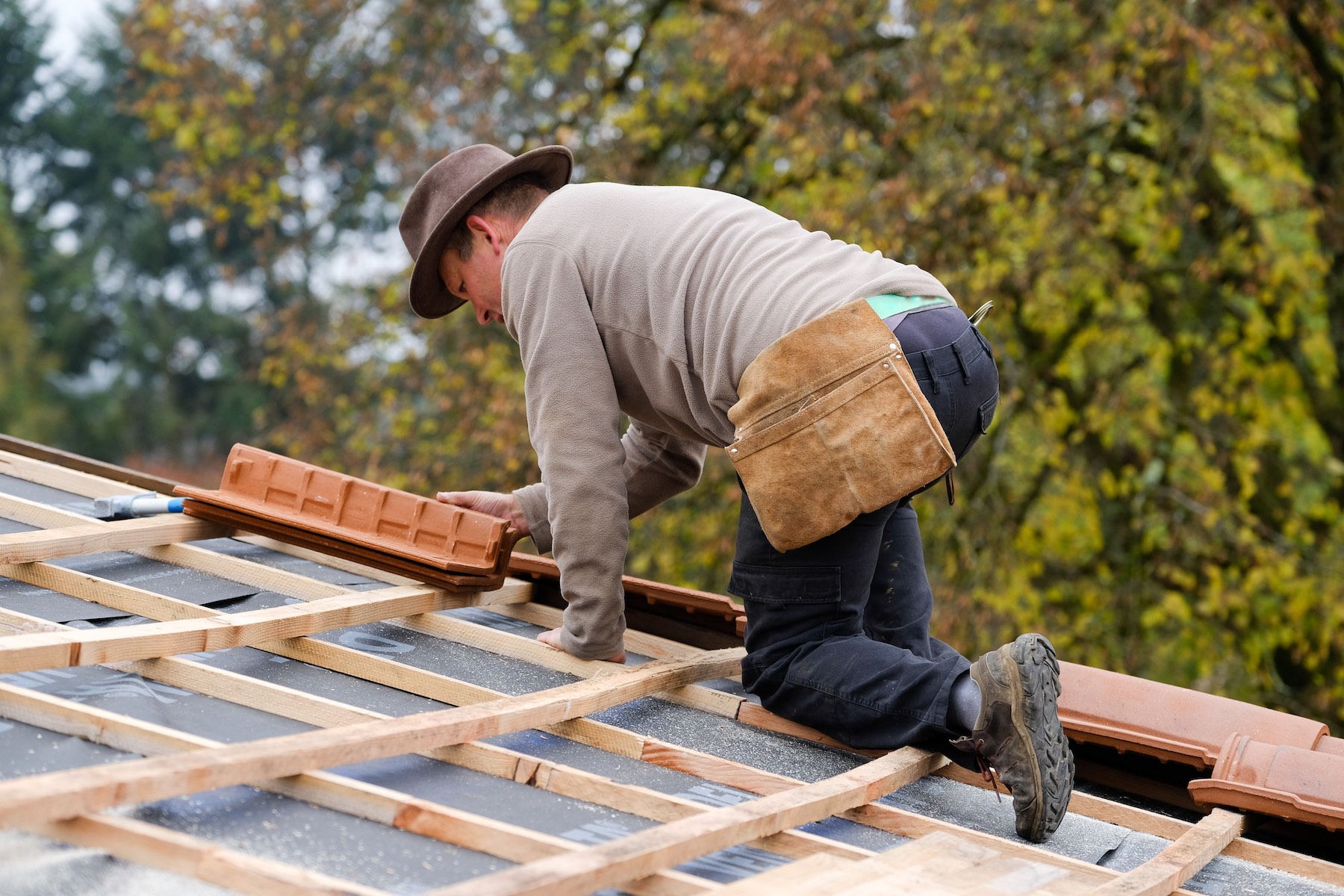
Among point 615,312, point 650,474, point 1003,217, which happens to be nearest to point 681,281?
point 615,312

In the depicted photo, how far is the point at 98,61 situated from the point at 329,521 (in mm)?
34777

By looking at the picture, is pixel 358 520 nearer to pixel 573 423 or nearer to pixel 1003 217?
pixel 573 423

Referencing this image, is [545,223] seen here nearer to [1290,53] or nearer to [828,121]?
[828,121]

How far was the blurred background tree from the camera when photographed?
738 centimetres

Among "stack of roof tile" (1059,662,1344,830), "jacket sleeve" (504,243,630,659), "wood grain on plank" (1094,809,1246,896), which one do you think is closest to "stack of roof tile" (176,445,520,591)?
"jacket sleeve" (504,243,630,659)

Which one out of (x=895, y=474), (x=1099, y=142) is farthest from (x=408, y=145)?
(x=895, y=474)

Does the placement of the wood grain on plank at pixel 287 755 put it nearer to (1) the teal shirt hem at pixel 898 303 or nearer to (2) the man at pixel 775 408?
(2) the man at pixel 775 408

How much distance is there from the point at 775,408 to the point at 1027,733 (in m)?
0.82

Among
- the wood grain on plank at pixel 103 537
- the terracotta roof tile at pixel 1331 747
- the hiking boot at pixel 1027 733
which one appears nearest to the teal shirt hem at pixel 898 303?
the hiking boot at pixel 1027 733

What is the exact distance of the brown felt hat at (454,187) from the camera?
2.97 meters

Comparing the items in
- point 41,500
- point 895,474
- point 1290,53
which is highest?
point 1290,53

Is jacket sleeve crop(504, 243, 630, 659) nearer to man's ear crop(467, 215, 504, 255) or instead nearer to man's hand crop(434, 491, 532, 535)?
man's ear crop(467, 215, 504, 255)

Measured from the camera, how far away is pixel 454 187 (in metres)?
3.02

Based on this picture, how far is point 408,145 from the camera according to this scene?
361 inches
